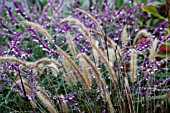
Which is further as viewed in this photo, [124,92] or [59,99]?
[124,92]

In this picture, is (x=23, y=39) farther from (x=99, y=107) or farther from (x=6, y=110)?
(x=99, y=107)

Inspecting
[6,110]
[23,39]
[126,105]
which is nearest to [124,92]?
[126,105]

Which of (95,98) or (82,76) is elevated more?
(82,76)

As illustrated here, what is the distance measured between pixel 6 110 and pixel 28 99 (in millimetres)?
429

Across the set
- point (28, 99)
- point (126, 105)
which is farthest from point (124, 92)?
point (28, 99)

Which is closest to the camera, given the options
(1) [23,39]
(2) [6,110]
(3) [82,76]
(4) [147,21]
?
(3) [82,76]

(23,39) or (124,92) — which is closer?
(124,92)

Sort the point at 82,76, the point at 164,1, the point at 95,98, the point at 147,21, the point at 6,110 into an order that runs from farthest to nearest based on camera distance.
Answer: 1. the point at 164,1
2. the point at 147,21
3. the point at 6,110
4. the point at 95,98
5. the point at 82,76

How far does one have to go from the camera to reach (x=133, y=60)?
1.92m

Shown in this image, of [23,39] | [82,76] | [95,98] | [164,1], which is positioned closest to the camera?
[82,76]

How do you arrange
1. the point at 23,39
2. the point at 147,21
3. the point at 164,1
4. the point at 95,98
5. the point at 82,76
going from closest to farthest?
the point at 82,76 → the point at 95,98 → the point at 23,39 → the point at 147,21 → the point at 164,1

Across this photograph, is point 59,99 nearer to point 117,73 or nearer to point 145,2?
point 117,73

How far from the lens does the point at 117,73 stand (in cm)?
222

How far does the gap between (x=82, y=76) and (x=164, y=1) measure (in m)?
2.64
